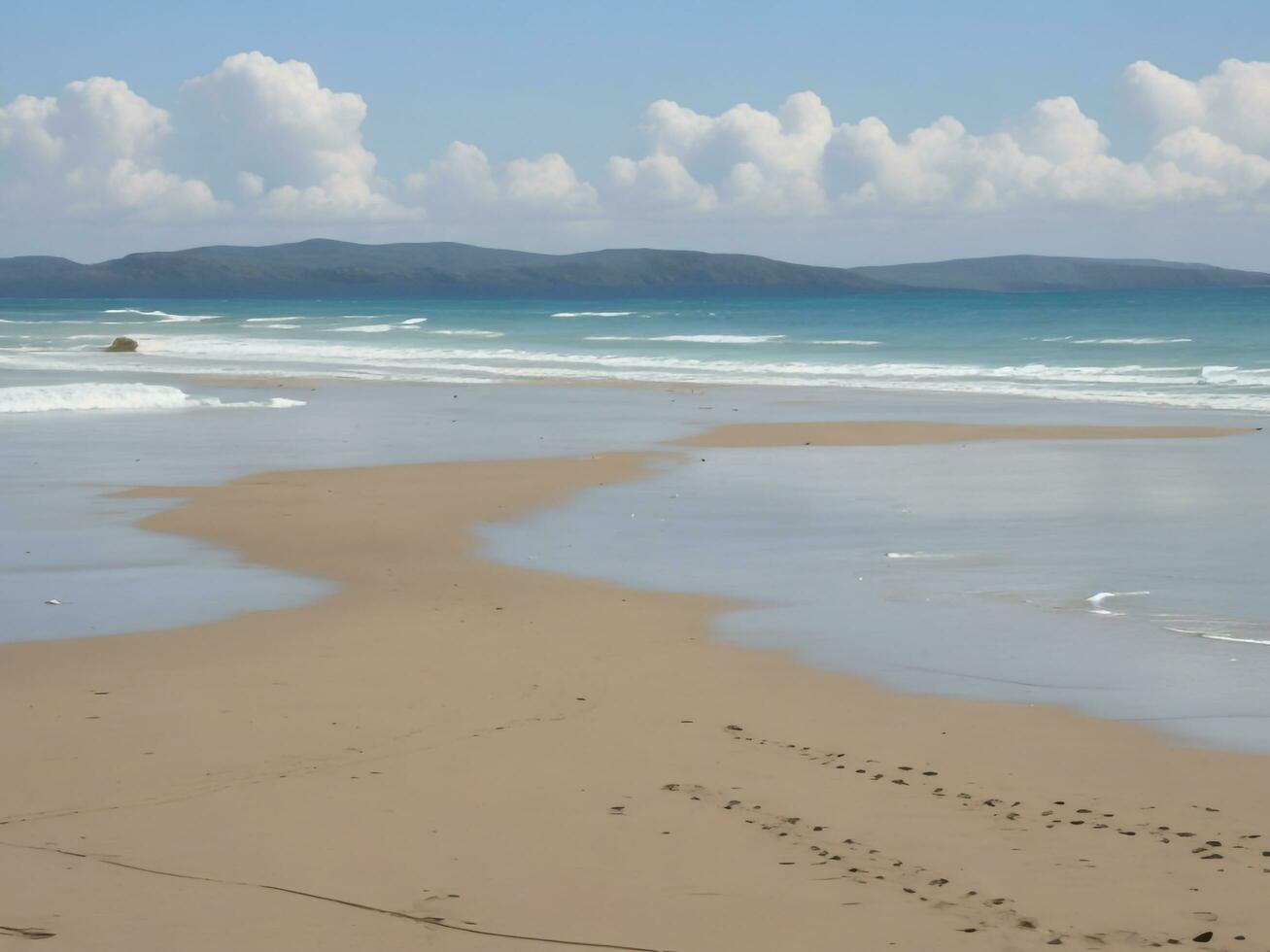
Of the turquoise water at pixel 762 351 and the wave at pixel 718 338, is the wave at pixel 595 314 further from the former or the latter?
the wave at pixel 718 338

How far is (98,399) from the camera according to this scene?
26.4m

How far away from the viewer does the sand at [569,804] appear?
4504 millimetres

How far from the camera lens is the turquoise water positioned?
3659 cm

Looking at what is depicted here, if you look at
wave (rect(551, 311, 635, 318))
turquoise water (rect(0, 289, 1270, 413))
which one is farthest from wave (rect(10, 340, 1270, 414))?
wave (rect(551, 311, 635, 318))

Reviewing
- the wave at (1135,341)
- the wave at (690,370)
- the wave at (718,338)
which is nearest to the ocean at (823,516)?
the wave at (690,370)

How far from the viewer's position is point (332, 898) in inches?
184

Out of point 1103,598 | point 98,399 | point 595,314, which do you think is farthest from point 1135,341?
point 595,314

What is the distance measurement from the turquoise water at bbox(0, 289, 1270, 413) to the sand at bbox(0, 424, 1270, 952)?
20300mm

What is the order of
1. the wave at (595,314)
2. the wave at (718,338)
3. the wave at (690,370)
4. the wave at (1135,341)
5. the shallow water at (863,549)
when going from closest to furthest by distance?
the shallow water at (863,549), the wave at (690,370), the wave at (1135,341), the wave at (718,338), the wave at (595,314)

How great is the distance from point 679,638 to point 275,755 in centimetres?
294

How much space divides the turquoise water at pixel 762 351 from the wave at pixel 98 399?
53 mm

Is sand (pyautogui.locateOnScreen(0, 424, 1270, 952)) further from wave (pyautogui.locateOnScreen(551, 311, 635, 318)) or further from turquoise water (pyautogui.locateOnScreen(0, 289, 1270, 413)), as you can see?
wave (pyautogui.locateOnScreen(551, 311, 635, 318))

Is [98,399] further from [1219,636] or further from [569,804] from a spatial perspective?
[569,804]

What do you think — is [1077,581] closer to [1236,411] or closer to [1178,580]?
[1178,580]
